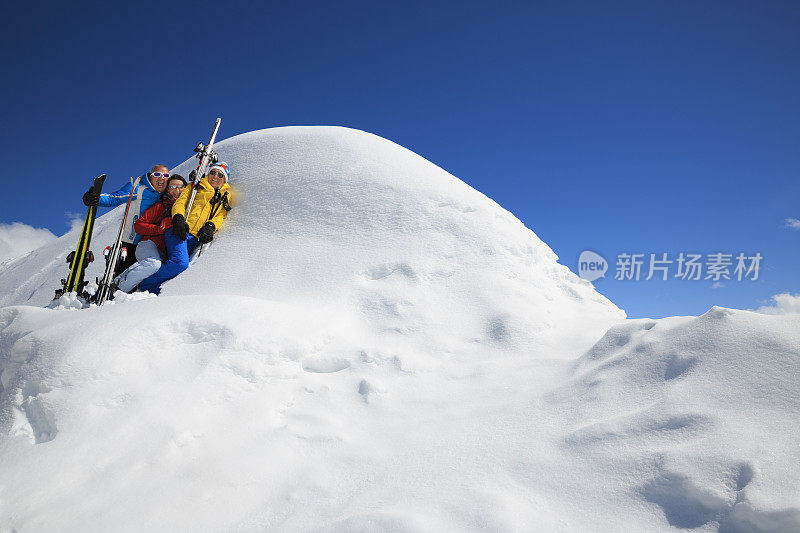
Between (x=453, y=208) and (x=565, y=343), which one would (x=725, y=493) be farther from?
(x=453, y=208)

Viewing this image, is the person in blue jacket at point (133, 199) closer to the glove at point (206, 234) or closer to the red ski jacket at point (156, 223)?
the red ski jacket at point (156, 223)

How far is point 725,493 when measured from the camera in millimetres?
1975

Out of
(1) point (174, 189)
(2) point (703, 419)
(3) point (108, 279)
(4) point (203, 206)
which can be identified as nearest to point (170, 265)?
(3) point (108, 279)

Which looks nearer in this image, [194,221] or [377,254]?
[377,254]

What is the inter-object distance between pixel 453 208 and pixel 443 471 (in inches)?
179

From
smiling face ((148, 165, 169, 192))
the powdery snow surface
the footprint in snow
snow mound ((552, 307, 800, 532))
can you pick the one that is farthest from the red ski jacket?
snow mound ((552, 307, 800, 532))

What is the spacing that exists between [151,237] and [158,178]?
1.13m

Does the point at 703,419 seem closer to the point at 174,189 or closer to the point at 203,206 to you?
the point at 203,206

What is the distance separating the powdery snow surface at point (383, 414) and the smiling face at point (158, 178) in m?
2.06

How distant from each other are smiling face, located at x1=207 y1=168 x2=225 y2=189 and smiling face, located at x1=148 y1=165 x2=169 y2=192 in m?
0.62

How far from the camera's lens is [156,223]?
18.9 feet

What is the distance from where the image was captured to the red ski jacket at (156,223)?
5574 millimetres

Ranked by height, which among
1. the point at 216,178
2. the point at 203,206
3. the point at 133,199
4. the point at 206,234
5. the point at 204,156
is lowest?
the point at 206,234

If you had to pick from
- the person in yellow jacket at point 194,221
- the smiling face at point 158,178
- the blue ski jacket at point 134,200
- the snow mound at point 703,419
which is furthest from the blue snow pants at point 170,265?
the snow mound at point 703,419
